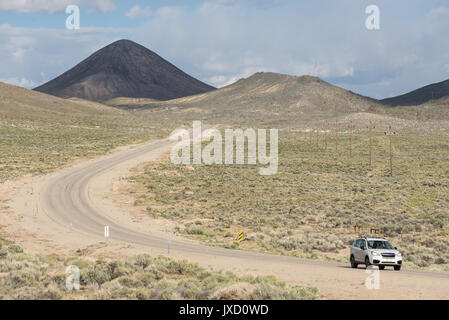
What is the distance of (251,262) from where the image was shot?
92.8 feet

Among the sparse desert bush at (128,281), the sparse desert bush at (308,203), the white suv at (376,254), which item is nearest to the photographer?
the sparse desert bush at (128,281)

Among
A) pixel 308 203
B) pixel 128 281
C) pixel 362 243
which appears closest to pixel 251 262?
pixel 362 243

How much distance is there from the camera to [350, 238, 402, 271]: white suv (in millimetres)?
26938

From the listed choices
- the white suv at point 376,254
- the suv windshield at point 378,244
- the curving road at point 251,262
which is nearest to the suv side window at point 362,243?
the white suv at point 376,254

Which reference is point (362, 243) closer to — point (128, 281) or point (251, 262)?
point (251, 262)

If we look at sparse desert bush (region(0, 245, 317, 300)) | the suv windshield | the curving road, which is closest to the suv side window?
the suv windshield

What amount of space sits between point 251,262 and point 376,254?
6028mm

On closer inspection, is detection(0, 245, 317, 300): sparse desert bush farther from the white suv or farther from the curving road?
the white suv

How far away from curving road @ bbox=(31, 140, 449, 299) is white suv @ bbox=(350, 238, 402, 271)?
0.71 metres

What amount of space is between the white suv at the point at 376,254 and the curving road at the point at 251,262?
71 centimetres

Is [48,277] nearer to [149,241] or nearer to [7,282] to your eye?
[7,282]

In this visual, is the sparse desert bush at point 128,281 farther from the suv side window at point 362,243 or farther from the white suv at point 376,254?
the suv side window at point 362,243

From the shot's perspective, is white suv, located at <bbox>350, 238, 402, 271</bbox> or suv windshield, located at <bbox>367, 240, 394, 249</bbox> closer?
white suv, located at <bbox>350, 238, 402, 271</bbox>

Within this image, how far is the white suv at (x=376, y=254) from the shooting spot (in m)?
26.9
